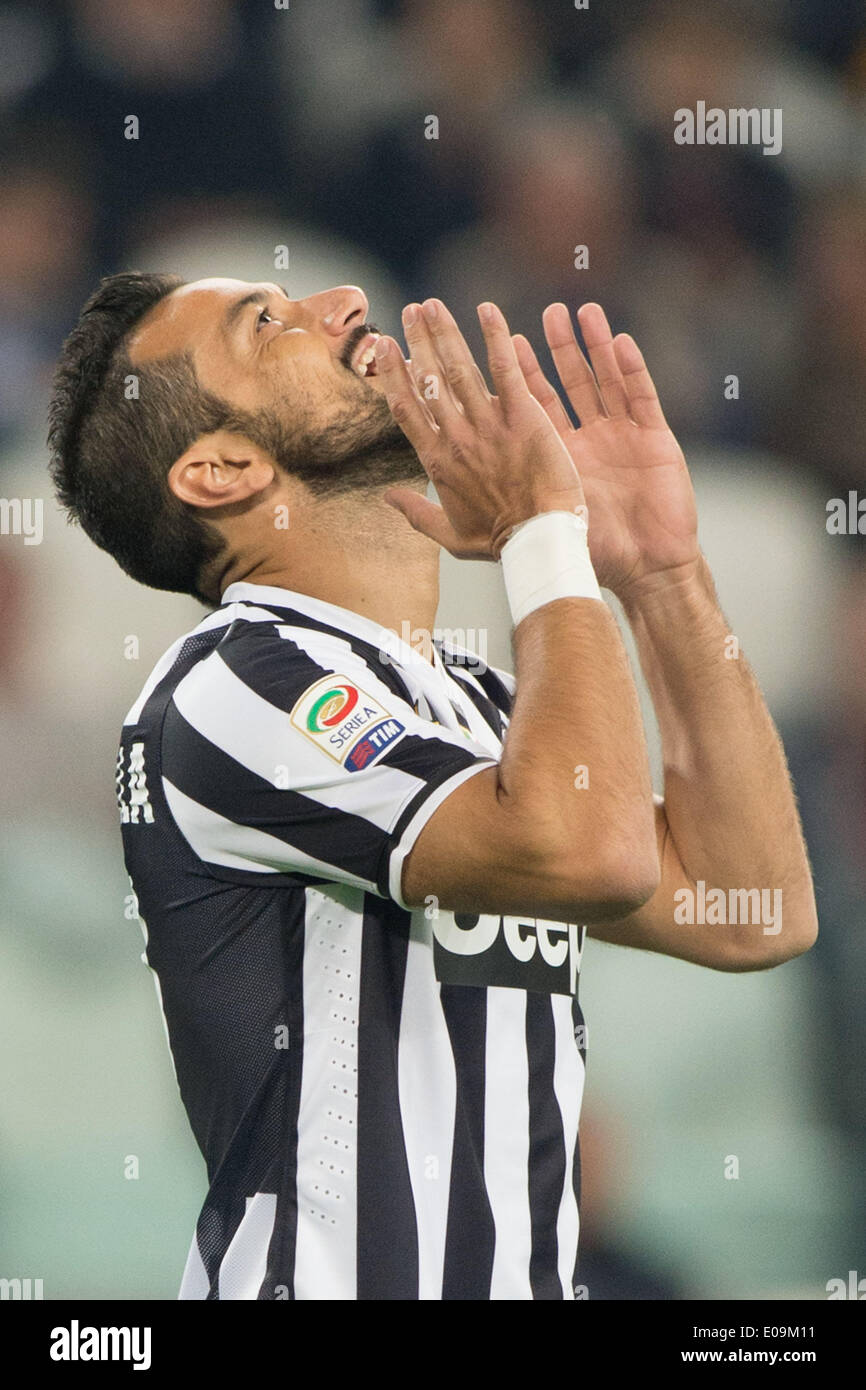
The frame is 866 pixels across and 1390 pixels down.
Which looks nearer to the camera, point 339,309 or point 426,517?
point 426,517

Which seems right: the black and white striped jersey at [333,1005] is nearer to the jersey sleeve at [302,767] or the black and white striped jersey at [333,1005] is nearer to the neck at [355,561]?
the jersey sleeve at [302,767]

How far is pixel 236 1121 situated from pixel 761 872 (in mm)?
697

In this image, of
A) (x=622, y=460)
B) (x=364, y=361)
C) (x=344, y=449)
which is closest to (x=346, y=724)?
(x=344, y=449)

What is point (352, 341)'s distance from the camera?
1.69 meters

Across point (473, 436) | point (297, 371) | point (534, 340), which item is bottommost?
point (473, 436)

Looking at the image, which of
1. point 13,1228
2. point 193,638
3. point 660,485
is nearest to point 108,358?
point 193,638

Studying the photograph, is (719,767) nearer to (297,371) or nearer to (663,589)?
(663,589)

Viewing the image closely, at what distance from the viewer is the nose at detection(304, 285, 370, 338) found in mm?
1698

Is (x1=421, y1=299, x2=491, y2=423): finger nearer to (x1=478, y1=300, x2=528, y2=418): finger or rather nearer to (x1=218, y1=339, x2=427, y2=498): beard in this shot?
(x1=478, y1=300, x2=528, y2=418): finger

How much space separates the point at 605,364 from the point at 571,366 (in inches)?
1.7

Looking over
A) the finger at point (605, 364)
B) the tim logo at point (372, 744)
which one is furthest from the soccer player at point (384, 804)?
the finger at point (605, 364)

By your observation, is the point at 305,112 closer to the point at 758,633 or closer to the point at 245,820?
the point at 758,633

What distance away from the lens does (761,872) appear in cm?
169

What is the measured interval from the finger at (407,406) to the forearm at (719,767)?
410 mm
